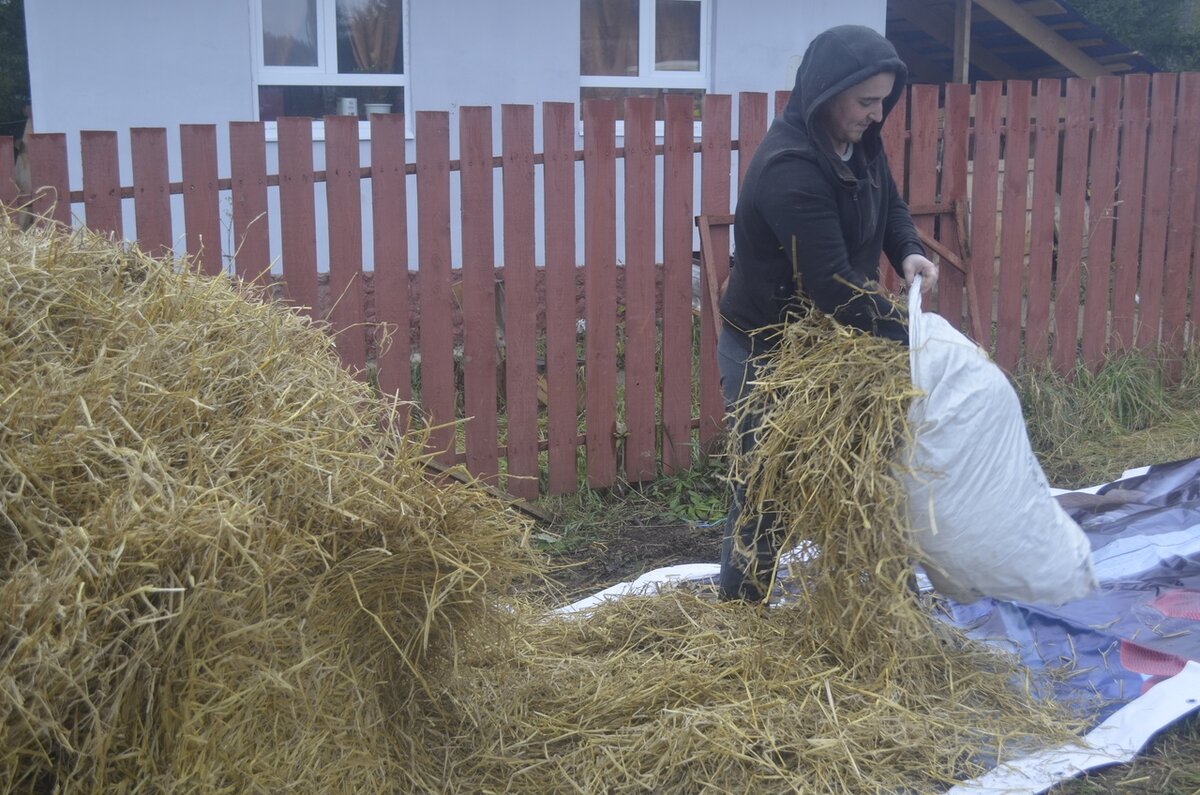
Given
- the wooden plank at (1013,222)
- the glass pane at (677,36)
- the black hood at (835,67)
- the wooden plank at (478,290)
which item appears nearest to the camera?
the black hood at (835,67)

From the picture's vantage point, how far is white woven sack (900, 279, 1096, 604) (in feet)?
9.53

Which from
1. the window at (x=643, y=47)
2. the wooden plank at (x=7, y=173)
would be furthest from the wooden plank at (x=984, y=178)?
the wooden plank at (x=7, y=173)

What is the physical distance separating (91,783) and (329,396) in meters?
0.88

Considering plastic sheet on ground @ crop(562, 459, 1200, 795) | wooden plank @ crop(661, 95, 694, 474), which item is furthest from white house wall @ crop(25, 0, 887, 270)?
plastic sheet on ground @ crop(562, 459, 1200, 795)

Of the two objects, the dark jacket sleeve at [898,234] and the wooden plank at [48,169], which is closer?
the dark jacket sleeve at [898,234]

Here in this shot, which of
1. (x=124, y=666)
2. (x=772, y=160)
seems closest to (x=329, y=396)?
(x=124, y=666)

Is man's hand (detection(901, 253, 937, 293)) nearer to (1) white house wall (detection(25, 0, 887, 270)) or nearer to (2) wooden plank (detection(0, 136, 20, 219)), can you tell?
(1) white house wall (detection(25, 0, 887, 270))

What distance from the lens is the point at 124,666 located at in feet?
6.36

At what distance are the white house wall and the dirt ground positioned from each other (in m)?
2.01

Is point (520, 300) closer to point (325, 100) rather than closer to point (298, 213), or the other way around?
point (298, 213)

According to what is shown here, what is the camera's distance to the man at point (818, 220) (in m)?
3.11

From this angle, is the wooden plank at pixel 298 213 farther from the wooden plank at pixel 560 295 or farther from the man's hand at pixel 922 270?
the man's hand at pixel 922 270

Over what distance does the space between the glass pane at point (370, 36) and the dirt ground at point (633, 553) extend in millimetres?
3777

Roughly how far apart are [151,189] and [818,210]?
267cm
